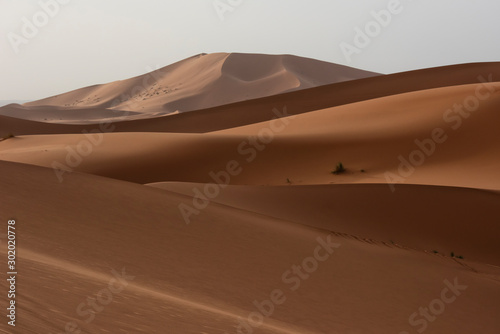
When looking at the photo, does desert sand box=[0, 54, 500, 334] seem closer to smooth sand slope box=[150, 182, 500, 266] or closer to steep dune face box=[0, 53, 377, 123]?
smooth sand slope box=[150, 182, 500, 266]

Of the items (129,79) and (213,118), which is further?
(129,79)

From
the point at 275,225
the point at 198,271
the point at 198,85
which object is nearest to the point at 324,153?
the point at 275,225

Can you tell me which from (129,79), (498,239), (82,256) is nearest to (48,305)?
(82,256)

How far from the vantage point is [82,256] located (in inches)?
243

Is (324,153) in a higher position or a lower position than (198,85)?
higher

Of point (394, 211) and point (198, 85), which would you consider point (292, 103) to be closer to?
point (394, 211)

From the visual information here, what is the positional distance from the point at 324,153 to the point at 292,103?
25.9 meters

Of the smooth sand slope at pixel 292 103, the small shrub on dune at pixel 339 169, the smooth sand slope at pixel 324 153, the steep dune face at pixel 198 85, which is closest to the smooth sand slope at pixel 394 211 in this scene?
the smooth sand slope at pixel 324 153

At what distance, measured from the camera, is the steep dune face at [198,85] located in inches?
3679

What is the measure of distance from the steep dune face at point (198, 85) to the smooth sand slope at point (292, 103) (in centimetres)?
3898

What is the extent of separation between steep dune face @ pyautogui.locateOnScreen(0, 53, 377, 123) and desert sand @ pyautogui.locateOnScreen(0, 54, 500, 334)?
63.7 meters

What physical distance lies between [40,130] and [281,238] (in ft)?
136

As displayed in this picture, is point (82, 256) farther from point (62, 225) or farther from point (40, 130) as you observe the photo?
point (40, 130)

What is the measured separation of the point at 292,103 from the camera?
4803cm
